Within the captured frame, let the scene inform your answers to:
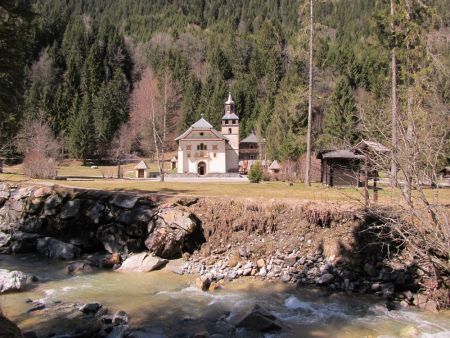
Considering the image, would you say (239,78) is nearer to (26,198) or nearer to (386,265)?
(26,198)

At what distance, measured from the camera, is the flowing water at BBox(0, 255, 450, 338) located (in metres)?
10.3

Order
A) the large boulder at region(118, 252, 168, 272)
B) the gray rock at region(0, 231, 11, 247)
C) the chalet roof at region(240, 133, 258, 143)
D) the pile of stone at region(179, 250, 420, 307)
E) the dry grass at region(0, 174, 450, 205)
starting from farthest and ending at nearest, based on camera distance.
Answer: the chalet roof at region(240, 133, 258, 143) < the gray rock at region(0, 231, 11, 247) < the dry grass at region(0, 174, 450, 205) < the large boulder at region(118, 252, 168, 272) < the pile of stone at region(179, 250, 420, 307)

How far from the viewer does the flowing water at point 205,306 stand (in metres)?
10.3

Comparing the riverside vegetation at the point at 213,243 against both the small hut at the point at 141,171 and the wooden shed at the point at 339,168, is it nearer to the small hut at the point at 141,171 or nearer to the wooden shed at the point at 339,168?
the wooden shed at the point at 339,168

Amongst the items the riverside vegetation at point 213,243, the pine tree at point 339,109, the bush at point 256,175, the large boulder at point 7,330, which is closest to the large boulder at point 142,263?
the riverside vegetation at point 213,243

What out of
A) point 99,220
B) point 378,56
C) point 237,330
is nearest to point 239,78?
point 378,56

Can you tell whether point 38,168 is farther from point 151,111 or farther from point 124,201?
point 151,111

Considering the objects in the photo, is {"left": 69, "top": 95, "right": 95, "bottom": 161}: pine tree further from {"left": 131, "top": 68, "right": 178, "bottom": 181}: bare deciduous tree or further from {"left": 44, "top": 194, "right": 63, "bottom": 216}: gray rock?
{"left": 44, "top": 194, "right": 63, "bottom": 216}: gray rock

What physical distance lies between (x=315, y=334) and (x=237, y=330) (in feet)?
6.64

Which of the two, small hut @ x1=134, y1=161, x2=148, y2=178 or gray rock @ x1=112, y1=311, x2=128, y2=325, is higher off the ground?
small hut @ x1=134, y1=161, x2=148, y2=178

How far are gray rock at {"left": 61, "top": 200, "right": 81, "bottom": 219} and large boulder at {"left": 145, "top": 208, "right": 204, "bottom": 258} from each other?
15.6 feet

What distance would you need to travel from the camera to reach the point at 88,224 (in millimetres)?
19469

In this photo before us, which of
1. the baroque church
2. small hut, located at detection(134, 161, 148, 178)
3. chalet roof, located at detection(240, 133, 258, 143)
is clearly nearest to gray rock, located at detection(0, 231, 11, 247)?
small hut, located at detection(134, 161, 148, 178)

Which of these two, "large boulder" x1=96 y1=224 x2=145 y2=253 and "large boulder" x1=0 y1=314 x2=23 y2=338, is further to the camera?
"large boulder" x1=96 y1=224 x2=145 y2=253
